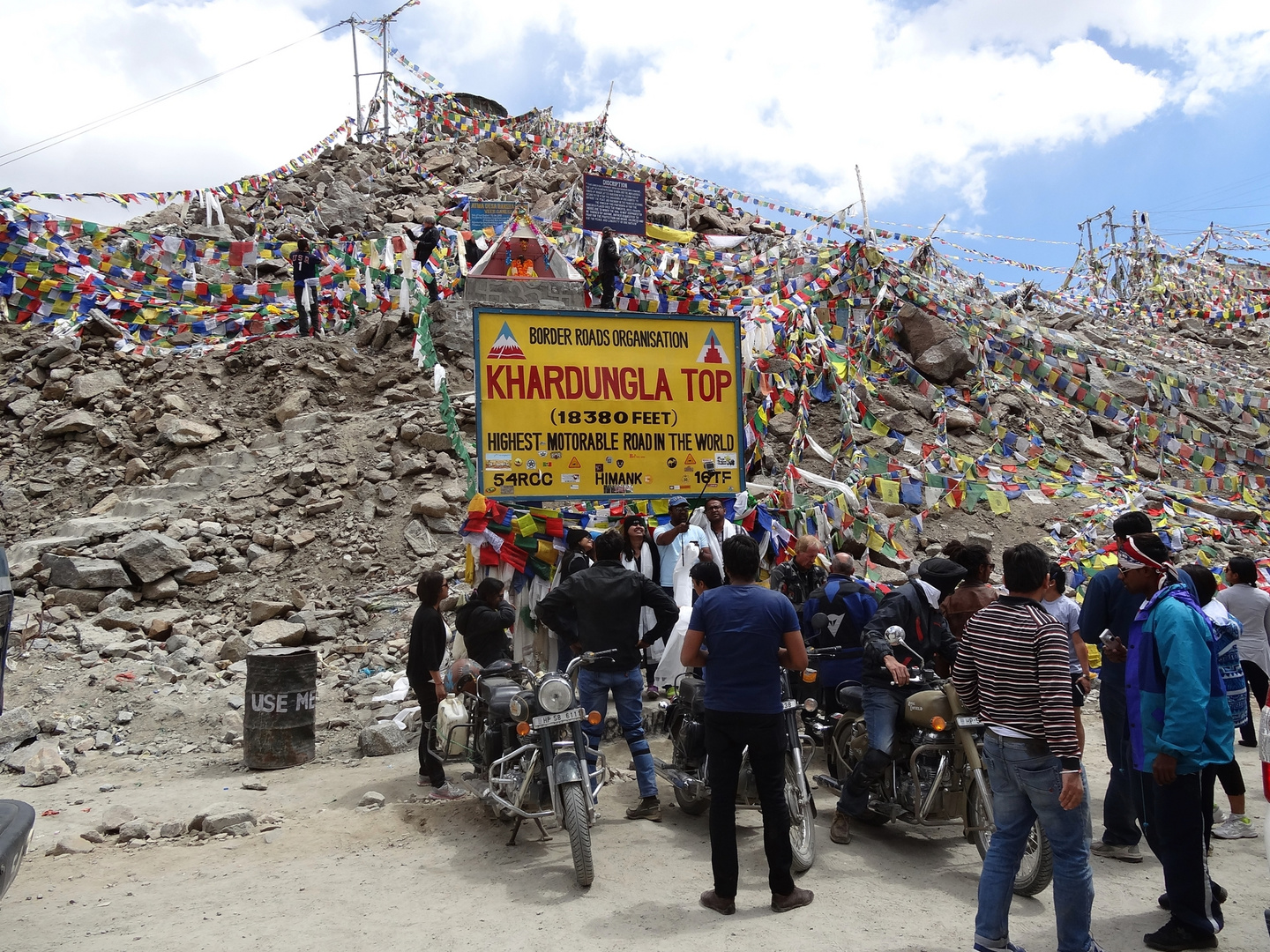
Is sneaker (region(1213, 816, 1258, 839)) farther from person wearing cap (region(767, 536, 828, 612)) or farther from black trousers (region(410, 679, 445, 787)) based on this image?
black trousers (region(410, 679, 445, 787))

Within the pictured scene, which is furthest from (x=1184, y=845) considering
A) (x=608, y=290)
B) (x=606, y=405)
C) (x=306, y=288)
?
(x=306, y=288)

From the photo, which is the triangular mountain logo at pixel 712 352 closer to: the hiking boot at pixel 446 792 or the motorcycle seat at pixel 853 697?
the motorcycle seat at pixel 853 697

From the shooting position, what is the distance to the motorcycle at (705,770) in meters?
5.25

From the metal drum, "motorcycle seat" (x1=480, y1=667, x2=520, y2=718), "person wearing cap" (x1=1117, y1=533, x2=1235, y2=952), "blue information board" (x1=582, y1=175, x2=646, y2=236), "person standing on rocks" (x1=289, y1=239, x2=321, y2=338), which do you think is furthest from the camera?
"blue information board" (x1=582, y1=175, x2=646, y2=236)

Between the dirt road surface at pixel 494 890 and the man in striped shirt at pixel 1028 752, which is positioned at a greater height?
the man in striped shirt at pixel 1028 752

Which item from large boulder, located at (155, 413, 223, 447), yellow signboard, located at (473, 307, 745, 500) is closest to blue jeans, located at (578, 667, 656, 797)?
yellow signboard, located at (473, 307, 745, 500)

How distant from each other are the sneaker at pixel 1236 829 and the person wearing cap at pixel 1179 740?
1728 millimetres

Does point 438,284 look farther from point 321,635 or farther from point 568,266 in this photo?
point 321,635

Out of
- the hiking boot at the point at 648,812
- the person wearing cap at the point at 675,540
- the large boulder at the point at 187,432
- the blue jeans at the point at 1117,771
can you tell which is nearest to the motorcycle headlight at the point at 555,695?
the hiking boot at the point at 648,812

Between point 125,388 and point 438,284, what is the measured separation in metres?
5.62

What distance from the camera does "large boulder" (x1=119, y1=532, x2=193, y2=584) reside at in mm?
11430

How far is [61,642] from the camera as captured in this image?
10180 millimetres

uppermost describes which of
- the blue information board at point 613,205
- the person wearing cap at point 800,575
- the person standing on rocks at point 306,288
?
the blue information board at point 613,205

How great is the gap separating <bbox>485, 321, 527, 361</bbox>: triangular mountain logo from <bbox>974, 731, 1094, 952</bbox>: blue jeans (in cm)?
538
